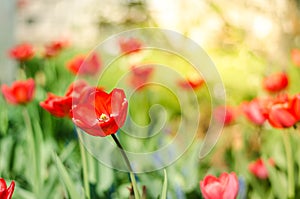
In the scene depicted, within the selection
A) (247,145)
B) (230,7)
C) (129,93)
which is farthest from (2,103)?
(230,7)

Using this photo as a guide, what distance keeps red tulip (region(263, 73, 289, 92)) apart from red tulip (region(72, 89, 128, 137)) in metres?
1.07

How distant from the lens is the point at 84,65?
2.25 m

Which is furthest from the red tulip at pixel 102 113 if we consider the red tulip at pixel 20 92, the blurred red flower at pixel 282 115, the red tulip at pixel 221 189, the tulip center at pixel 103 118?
the red tulip at pixel 20 92

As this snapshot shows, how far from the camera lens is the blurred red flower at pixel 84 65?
2201 mm

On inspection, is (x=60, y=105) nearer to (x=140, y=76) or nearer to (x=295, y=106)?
(x=295, y=106)

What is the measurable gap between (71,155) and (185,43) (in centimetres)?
193

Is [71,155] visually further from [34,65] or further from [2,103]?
[34,65]

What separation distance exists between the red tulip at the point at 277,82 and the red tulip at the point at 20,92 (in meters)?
0.73

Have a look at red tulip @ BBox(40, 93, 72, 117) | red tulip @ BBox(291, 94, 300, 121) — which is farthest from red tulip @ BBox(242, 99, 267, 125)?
red tulip @ BBox(40, 93, 72, 117)

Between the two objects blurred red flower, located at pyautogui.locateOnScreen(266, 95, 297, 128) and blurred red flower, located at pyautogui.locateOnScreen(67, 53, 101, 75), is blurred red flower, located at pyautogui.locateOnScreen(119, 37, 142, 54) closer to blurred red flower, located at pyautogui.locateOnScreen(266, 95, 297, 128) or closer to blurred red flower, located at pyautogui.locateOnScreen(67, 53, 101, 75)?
blurred red flower, located at pyautogui.locateOnScreen(67, 53, 101, 75)

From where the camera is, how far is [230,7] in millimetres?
3801

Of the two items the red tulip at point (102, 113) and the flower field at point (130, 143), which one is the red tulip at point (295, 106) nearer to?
the flower field at point (130, 143)

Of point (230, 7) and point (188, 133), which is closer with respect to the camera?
point (188, 133)

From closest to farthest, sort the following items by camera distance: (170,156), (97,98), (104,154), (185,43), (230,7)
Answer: (97,98), (104,154), (170,156), (185,43), (230,7)
